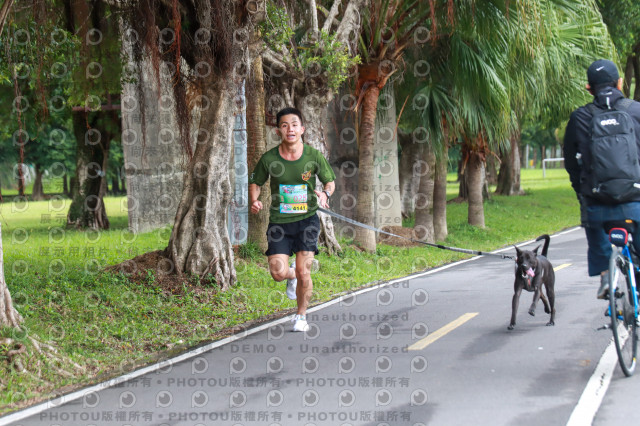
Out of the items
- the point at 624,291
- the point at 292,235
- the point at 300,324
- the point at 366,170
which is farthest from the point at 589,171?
the point at 366,170

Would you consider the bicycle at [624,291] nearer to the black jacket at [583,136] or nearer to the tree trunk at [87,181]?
the black jacket at [583,136]

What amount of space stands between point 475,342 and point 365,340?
3.63ft

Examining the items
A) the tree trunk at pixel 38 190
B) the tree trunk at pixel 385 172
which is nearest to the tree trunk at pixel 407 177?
the tree trunk at pixel 385 172

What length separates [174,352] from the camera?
7676 mm

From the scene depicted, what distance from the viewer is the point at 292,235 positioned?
8188 mm

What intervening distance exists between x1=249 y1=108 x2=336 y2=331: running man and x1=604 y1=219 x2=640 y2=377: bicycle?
2.99 meters

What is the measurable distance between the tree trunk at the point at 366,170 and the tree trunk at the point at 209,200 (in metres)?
5.77

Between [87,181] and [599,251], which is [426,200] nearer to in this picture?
[87,181]

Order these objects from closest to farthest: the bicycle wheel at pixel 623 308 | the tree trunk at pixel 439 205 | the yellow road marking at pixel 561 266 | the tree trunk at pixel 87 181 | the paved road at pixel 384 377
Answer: the paved road at pixel 384 377 < the bicycle wheel at pixel 623 308 < the yellow road marking at pixel 561 266 < the tree trunk at pixel 439 205 < the tree trunk at pixel 87 181

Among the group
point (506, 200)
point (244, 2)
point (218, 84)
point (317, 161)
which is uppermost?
point (244, 2)

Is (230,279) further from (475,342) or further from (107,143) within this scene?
(107,143)

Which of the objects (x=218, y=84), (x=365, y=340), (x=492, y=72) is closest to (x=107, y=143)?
(x=492, y=72)

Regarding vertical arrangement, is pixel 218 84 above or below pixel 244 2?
below

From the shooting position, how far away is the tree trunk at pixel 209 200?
34.8 feet
